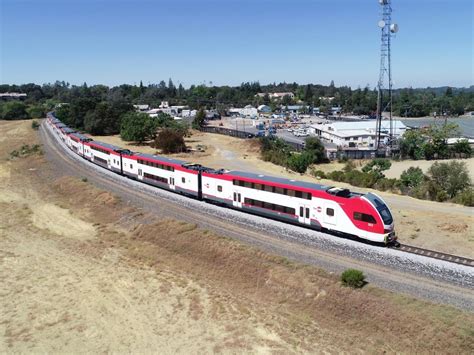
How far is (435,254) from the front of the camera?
25.0 meters

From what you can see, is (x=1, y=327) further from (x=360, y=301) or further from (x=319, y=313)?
(x=360, y=301)

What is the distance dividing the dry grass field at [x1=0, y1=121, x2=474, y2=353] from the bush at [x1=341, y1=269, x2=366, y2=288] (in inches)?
22.6

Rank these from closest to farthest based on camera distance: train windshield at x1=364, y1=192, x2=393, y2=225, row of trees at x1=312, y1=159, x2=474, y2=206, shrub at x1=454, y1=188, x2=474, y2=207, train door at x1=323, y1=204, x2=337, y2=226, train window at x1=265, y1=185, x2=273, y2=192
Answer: train windshield at x1=364, y1=192, x2=393, y2=225, train door at x1=323, y1=204, x2=337, y2=226, train window at x1=265, y1=185, x2=273, y2=192, shrub at x1=454, y1=188, x2=474, y2=207, row of trees at x1=312, y1=159, x2=474, y2=206

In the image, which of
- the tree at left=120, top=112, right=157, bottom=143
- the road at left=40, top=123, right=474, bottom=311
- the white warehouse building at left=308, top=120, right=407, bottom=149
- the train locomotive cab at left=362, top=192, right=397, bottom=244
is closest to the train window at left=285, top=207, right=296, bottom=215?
the road at left=40, top=123, right=474, bottom=311

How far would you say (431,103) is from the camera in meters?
196

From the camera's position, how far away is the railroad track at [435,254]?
24.0 metres

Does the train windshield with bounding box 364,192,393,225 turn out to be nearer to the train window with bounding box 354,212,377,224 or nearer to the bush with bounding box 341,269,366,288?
the train window with bounding box 354,212,377,224

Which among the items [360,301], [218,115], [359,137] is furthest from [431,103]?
[360,301]

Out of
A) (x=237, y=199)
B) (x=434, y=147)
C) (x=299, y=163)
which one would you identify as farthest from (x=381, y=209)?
(x=434, y=147)

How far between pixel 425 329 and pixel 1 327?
19.9 metres

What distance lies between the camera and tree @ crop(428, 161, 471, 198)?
4394cm

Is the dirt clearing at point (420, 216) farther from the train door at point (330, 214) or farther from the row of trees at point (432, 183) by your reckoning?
the train door at point (330, 214)

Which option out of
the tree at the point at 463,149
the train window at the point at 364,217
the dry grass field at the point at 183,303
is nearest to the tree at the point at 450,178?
the train window at the point at 364,217

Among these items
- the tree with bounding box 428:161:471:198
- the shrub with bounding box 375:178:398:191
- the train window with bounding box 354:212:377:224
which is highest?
the train window with bounding box 354:212:377:224
